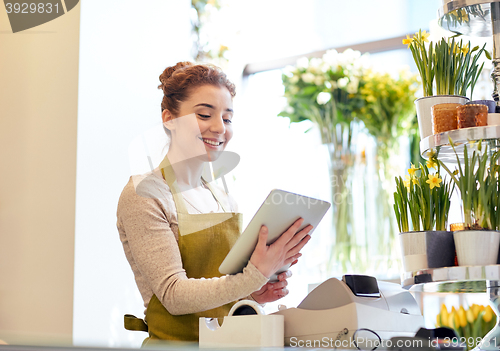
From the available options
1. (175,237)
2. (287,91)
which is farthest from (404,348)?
(287,91)

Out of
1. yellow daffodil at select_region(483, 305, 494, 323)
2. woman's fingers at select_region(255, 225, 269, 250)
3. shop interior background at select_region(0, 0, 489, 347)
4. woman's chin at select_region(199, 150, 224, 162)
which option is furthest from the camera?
yellow daffodil at select_region(483, 305, 494, 323)

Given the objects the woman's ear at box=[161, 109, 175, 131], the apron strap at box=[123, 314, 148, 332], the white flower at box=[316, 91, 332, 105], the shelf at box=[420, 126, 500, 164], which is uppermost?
the white flower at box=[316, 91, 332, 105]

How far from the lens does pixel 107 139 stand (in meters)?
1.91

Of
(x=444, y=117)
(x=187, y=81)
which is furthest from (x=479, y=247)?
(x=187, y=81)

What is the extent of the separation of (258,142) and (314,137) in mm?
656

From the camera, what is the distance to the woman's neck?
127cm

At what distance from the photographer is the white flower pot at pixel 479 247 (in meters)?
0.89

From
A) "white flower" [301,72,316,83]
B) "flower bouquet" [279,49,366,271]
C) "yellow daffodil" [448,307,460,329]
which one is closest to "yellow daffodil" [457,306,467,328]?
"yellow daffodil" [448,307,460,329]

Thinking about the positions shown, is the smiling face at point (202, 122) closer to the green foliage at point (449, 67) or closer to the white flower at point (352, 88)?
the green foliage at point (449, 67)

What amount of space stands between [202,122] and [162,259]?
0.36 meters

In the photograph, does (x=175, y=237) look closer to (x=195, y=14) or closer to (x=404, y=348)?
(x=404, y=348)

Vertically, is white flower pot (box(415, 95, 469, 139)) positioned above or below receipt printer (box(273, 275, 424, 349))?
above

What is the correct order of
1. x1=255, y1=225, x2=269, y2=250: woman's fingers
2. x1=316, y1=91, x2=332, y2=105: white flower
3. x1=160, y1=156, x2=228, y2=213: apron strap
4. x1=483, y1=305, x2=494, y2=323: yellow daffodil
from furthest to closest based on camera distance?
x1=316, y1=91, x2=332, y2=105: white flower < x1=483, y1=305, x2=494, y2=323: yellow daffodil < x1=160, y1=156, x2=228, y2=213: apron strap < x1=255, y1=225, x2=269, y2=250: woman's fingers

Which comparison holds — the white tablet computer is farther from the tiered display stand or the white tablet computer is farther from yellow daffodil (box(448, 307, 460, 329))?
yellow daffodil (box(448, 307, 460, 329))
